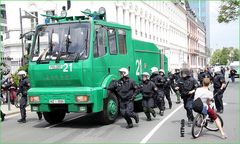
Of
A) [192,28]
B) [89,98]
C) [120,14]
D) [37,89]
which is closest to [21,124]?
[37,89]

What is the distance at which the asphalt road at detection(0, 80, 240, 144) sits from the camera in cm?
964

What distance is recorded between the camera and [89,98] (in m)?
11.3

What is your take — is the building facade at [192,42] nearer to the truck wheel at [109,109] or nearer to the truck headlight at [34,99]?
the truck wheel at [109,109]

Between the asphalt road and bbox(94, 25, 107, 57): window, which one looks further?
bbox(94, 25, 107, 57): window

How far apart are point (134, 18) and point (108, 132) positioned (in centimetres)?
3730

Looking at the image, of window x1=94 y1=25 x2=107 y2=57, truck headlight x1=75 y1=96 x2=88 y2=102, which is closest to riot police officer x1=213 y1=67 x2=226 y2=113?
window x1=94 y1=25 x2=107 y2=57

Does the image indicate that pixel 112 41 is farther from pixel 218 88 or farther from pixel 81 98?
pixel 218 88

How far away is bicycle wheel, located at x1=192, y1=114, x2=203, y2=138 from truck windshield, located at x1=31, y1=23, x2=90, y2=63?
3542 mm

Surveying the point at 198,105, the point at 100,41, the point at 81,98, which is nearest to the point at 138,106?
the point at 100,41

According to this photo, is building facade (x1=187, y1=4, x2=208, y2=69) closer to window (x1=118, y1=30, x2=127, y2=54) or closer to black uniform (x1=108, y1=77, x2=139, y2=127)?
window (x1=118, y1=30, x2=127, y2=54)

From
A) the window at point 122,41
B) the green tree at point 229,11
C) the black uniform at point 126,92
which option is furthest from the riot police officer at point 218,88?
the green tree at point 229,11

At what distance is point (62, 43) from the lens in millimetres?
11812

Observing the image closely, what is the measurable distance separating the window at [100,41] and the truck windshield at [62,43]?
0.31 meters

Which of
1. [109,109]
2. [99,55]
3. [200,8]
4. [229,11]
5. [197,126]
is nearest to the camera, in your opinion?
[197,126]
